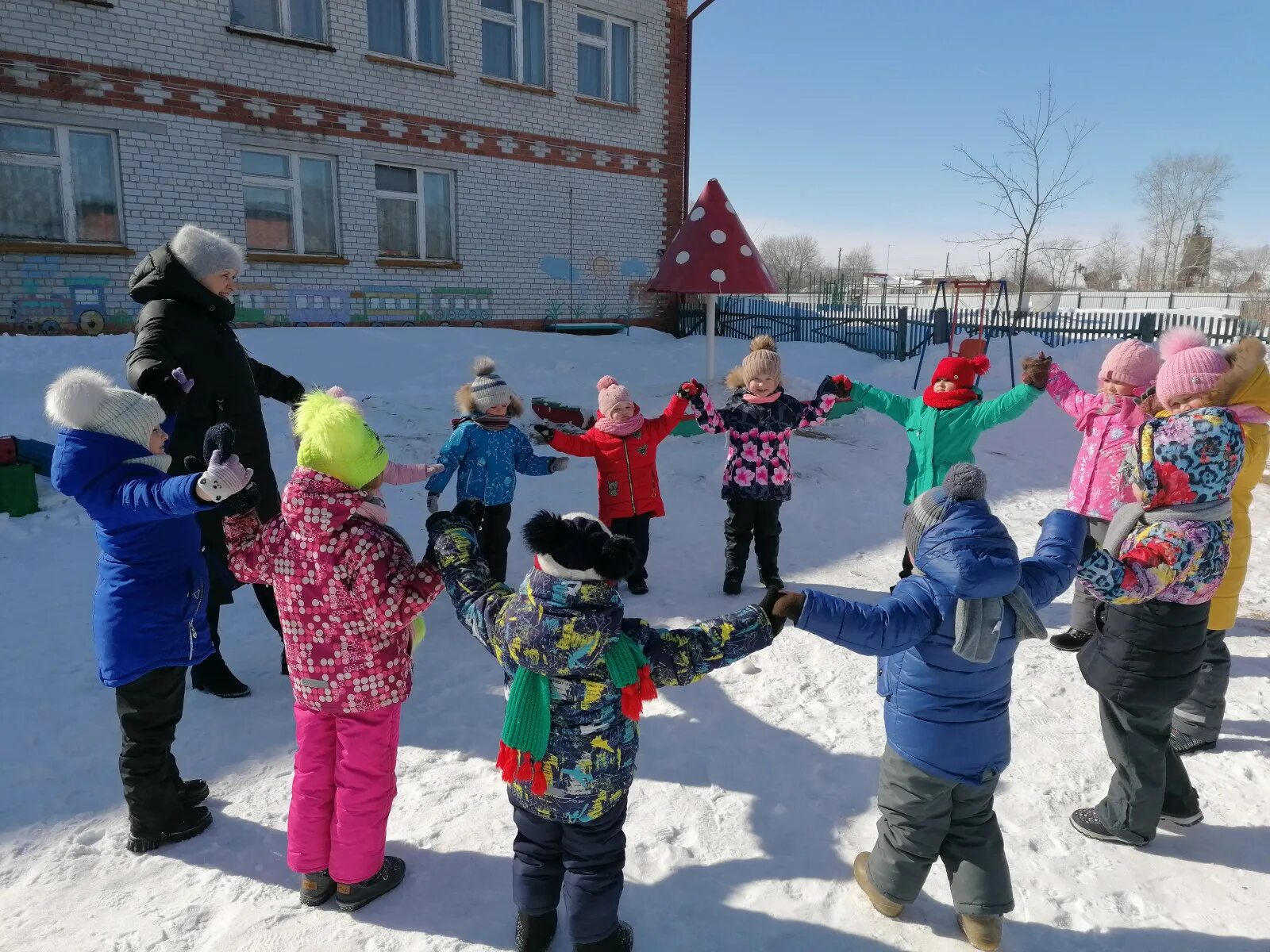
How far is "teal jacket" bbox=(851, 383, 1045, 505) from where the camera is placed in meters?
4.41

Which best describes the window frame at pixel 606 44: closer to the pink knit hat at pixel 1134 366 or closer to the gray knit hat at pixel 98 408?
the pink knit hat at pixel 1134 366

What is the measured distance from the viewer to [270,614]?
407 centimetres

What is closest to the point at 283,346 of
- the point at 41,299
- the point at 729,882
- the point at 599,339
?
the point at 41,299

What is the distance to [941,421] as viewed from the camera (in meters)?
4.55

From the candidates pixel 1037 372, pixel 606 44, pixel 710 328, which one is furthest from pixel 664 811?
pixel 606 44

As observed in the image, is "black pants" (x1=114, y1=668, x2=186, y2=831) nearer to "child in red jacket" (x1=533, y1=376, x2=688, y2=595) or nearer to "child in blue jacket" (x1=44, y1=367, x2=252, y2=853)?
"child in blue jacket" (x1=44, y1=367, x2=252, y2=853)

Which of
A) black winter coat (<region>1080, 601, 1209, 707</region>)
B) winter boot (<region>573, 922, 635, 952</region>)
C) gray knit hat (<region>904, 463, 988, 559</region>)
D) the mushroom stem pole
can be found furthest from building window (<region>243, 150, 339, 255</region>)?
black winter coat (<region>1080, 601, 1209, 707</region>)

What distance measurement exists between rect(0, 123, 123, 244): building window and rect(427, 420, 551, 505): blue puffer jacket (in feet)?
27.2

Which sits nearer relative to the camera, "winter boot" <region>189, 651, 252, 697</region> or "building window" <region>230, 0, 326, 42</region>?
"winter boot" <region>189, 651, 252, 697</region>

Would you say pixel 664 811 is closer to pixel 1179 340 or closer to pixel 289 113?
pixel 1179 340

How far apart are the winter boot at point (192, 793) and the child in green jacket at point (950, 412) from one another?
11.9 feet

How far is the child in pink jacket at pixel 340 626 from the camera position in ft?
7.52

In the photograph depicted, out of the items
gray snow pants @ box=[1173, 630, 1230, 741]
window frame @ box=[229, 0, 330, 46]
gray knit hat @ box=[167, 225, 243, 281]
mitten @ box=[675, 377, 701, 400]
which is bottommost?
gray snow pants @ box=[1173, 630, 1230, 741]

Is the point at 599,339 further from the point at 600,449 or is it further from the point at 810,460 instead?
the point at 600,449
